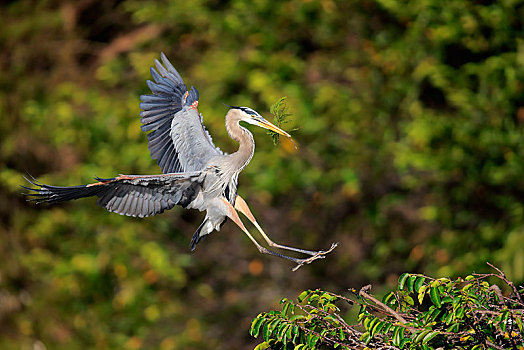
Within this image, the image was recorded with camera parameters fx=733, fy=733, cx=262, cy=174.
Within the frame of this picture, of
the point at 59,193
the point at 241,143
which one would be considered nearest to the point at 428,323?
the point at 241,143

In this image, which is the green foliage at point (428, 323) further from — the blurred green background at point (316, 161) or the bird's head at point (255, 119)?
the blurred green background at point (316, 161)

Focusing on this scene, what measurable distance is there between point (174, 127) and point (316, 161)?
375 centimetres

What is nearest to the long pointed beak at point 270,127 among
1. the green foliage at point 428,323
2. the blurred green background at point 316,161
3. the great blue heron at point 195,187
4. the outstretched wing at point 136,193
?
the great blue heron at point 195,187

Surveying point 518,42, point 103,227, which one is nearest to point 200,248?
point 103,227

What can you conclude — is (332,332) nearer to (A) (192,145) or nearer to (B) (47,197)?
(A) (192,145)

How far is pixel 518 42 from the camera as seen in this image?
5273 millimetres

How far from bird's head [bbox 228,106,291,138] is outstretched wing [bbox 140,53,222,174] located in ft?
0.47

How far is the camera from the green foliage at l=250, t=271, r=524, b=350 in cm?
179

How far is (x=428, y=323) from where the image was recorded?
6.05 feet

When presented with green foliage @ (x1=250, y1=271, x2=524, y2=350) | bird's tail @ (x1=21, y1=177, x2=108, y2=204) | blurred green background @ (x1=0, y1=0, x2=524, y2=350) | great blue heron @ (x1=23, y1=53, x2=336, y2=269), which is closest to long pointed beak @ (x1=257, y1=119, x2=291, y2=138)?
great blue heron @ (x1=23, y1=53, x2=336, y2=269)

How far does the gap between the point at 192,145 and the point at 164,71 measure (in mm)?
391

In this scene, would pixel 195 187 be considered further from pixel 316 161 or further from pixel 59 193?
pixel 316 161

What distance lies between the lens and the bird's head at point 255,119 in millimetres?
1438

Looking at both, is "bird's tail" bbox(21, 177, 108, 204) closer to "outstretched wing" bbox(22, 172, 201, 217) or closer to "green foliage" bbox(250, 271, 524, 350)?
"outstretched wing" bbox(22, 172, 201, 217)
